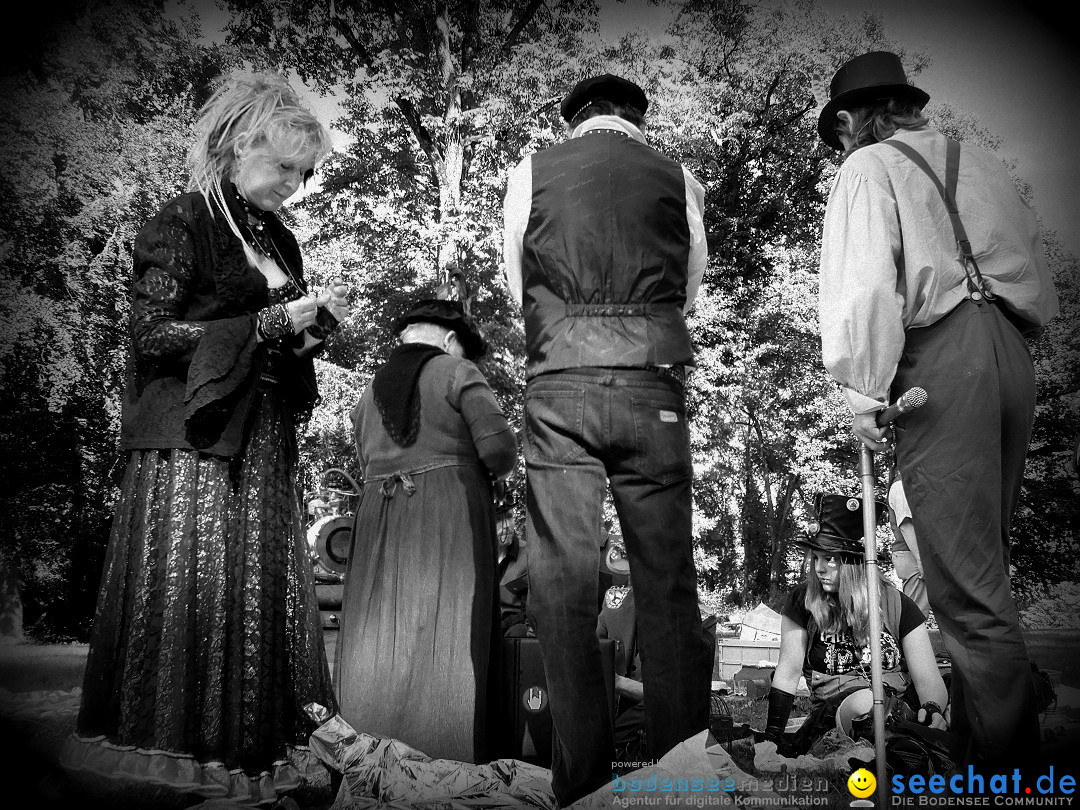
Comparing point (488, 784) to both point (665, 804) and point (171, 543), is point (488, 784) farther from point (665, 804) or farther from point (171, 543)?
point (171, 543)

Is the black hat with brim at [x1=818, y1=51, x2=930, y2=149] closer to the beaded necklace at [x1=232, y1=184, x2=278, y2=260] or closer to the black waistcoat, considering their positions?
the black waistcoat

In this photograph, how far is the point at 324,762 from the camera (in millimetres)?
2572

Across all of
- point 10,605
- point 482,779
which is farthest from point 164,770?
point 10,605

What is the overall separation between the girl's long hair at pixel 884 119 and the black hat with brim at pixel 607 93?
2.37ft

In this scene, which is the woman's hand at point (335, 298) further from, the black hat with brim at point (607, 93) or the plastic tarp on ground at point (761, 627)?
the plastic tarp on ground at point (761, 627)

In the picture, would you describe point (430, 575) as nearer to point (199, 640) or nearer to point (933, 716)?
point (199, 640)

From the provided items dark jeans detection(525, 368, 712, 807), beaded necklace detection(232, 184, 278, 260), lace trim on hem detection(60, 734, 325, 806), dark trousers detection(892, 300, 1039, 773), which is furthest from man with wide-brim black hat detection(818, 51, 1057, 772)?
lace trim on hem detection(60, 734, 325, 806)

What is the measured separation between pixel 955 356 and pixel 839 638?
2.34 meters

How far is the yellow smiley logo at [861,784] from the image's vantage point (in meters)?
2.22

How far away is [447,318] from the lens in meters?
3.78

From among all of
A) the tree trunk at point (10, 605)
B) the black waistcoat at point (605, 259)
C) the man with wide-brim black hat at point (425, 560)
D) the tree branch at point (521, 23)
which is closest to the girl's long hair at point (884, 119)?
the black waistcoat at point (605, 259)

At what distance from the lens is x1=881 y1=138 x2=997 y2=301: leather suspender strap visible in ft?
7.65


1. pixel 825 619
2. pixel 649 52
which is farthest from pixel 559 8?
pixel 825 619

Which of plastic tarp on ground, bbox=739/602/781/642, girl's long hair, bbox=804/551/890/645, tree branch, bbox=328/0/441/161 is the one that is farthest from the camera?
tree branch, bbox=328/0/441/161
